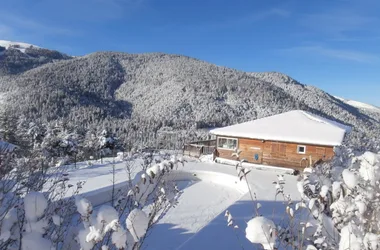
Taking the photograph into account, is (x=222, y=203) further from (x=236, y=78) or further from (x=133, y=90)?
(x=133, y=90)

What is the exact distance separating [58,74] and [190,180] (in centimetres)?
11073

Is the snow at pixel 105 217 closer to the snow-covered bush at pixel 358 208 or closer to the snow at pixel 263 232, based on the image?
the snow at pixel 263 232

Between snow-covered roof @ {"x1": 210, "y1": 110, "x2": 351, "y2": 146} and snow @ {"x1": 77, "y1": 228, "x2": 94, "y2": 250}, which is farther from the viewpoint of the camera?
snow-covered roof @ {"x1": 210, "y1": 110, "x2": 351, "y2": 146}

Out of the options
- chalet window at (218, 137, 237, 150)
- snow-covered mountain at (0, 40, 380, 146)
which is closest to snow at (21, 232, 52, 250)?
chalet window at (218, 137, 237, 150)

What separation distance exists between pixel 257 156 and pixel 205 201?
17.4 ft

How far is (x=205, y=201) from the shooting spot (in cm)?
941

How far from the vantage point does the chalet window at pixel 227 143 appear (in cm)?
1464

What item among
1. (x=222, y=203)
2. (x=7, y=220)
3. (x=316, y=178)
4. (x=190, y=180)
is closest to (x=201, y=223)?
(x=222, y=203)

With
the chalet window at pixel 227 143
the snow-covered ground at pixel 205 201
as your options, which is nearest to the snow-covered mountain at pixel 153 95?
the chalet window at pixel 227 143

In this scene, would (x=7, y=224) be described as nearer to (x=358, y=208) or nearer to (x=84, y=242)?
(x=84, y=242)

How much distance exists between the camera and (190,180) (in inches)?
487

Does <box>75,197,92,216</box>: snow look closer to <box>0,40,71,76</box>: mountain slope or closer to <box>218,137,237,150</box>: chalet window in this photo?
<box>218,137,237,150</box>: chalet window

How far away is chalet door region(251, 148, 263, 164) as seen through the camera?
13.7 metres

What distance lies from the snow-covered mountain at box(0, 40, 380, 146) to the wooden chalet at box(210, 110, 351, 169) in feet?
165
